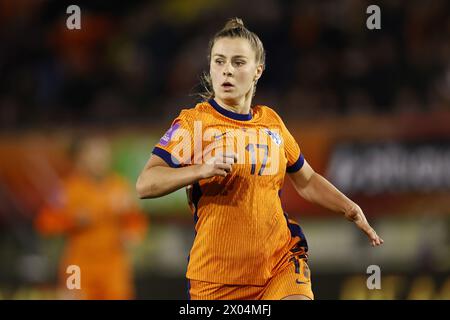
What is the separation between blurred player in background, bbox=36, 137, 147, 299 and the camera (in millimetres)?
9180

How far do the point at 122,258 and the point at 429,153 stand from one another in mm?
3304

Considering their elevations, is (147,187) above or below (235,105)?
below

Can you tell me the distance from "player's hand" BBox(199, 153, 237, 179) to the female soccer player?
0.16 m

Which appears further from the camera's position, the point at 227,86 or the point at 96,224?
the point at 96,224

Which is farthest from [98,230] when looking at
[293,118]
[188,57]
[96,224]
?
[188,57]

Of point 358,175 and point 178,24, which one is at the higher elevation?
A: point 178,24

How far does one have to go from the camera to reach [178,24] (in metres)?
11.1

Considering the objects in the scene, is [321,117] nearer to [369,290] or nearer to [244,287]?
[369,290]

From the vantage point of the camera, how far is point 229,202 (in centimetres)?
473

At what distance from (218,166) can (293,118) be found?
4.69 metres

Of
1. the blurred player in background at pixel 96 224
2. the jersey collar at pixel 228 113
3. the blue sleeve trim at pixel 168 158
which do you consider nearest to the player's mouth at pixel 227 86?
the jersey collar at pixel 228 113

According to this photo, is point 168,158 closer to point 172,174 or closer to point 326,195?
point 172,174

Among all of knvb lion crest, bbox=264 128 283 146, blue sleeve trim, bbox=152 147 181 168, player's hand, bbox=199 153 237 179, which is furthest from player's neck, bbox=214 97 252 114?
player's hand, bbox=199 153 237 179
